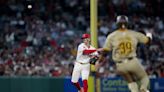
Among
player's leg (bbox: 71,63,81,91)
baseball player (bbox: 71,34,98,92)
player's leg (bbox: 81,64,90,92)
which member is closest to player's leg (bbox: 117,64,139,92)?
baseball player (bbox: 71,34,98,92)

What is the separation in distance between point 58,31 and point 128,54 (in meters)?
13.8

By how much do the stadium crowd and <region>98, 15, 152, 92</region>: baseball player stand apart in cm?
995

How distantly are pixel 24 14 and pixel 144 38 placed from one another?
48.8 feet

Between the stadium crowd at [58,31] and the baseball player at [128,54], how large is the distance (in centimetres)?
995

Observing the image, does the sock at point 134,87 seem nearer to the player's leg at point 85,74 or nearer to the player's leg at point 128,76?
the player's leg at point 128,76

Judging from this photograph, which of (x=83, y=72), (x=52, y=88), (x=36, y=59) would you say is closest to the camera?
(x=83, y=72)

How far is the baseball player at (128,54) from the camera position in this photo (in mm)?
14828

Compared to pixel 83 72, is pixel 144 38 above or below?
above

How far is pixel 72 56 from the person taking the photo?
2702cm

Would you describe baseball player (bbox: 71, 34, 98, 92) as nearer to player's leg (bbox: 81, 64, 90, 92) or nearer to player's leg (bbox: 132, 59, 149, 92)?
player's leg (bbox: 81, 64, 90, 92)

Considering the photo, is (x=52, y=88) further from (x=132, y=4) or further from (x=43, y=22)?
(x=132, y=4)

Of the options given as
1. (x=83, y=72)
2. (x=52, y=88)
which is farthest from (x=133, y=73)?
(x=52, y=88)

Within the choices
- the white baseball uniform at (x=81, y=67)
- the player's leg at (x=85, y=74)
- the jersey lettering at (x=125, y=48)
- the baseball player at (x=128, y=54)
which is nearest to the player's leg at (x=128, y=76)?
the baseball player at (x=128, y=54)

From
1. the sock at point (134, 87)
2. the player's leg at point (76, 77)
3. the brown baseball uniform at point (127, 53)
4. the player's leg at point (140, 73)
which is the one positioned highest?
the brown baseball uniform at point (127, 53)
